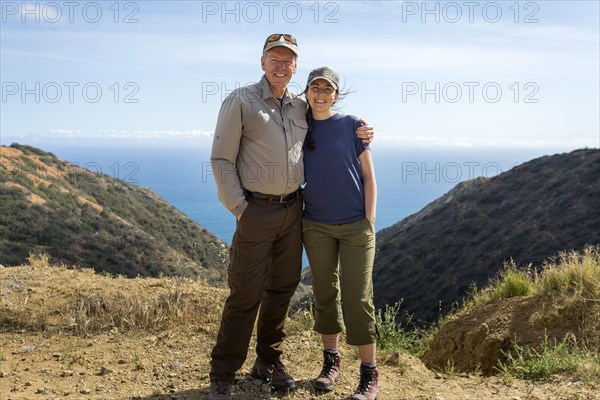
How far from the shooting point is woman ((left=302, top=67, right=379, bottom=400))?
4.04 metres

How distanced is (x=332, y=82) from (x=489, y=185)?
1281 inches

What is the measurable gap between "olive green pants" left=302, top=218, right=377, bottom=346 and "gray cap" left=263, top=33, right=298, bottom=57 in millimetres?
1221

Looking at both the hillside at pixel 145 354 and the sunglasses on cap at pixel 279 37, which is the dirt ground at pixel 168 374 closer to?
the hillside at pixel 145 354

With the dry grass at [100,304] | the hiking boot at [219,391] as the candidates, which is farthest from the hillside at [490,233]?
the hiking boot at [219,391]

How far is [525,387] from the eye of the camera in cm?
462

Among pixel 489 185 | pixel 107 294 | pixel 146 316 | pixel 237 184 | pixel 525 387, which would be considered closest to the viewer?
pixel 237 184

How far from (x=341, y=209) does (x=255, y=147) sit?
29.0 inches

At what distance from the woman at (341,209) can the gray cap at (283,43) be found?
0.23 metres

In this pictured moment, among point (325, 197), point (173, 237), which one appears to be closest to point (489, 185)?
point (173, 237)

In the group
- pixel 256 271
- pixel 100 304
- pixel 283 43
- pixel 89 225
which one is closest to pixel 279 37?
pixel 283 43

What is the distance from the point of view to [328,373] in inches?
173

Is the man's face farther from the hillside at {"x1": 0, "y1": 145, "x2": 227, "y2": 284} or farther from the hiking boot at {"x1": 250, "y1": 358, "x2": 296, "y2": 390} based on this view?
the hillside at {"x1": 0, "y1": 145, "x2": 227, "y2": 284}

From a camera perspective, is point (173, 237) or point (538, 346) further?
point (173, 237)

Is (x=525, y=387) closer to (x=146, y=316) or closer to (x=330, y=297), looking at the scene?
(x=330, y=297)
